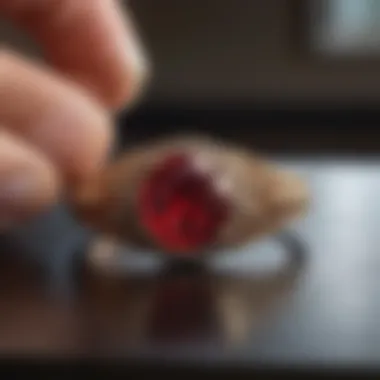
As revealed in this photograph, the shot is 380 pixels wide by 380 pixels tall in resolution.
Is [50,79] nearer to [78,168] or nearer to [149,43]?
[78,168]

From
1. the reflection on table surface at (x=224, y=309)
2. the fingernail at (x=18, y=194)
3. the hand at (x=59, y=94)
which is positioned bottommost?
the reflection on table surface at (x=224, y=309)

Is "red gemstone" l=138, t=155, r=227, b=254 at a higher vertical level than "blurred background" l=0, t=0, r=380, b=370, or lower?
higher

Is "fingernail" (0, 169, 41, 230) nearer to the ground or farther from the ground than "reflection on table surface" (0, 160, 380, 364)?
farther from the ground

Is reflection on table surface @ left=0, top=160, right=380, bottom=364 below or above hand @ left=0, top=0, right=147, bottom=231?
below

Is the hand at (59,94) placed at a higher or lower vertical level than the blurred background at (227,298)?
higher

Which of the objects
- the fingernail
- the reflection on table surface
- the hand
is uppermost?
the hand
